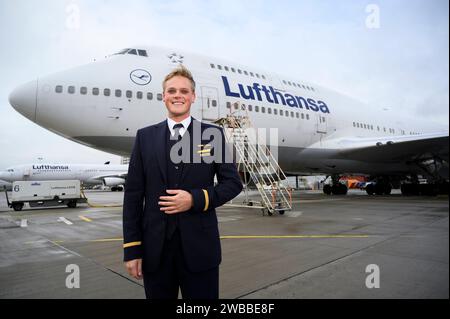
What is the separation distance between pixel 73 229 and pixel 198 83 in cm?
609

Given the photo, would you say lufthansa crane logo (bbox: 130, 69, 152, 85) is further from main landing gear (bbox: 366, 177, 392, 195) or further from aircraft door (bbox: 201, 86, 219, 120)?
main landing gear (bbox: 366, 177, 392, 195)

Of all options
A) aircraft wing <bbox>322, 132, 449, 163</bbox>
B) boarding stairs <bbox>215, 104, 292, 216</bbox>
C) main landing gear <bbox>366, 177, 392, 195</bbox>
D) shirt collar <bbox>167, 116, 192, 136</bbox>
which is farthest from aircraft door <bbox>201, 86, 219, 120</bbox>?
main landing gear <bbox>366, 177, 392, 195</bbox>

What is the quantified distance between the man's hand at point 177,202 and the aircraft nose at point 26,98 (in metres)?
8.29

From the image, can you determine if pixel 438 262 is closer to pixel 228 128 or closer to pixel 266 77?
pixel 228 128

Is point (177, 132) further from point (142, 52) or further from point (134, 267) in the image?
point (142, 52)

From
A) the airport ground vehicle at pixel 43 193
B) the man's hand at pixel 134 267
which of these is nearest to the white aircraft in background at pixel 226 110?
the man's hand at pixel 134 267

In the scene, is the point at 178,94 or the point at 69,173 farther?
the point at 69,173

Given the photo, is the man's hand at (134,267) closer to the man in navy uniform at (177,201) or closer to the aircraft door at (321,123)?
the man in navy uniform at (177,201)

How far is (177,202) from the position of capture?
1732 millimetres

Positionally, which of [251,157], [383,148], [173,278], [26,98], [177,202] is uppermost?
[26,98]

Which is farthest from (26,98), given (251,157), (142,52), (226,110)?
(251,157)

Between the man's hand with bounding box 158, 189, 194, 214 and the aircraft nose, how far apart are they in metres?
8.29

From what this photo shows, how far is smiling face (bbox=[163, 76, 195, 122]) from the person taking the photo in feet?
6.30

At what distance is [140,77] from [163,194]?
327 inches
